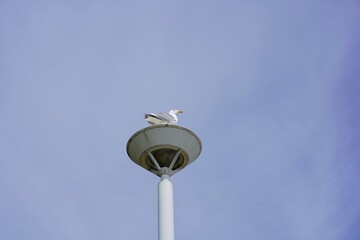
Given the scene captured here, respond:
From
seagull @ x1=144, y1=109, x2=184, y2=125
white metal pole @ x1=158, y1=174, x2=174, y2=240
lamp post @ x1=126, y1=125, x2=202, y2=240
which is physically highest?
seagull @ x1=144, y1=109, x2=184, y2=125

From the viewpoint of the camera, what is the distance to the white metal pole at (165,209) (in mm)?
11320

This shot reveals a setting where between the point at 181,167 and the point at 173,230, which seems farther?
the point at 181,167

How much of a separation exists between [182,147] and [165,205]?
1.36 meters

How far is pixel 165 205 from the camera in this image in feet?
38.8

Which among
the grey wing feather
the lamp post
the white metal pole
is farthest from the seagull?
the white metal pole

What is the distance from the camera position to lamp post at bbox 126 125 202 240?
484 inches

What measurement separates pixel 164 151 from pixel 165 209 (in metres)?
1.39

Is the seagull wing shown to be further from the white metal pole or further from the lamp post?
the white metal pole

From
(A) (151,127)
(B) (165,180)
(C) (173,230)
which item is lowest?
(C) (173,230)

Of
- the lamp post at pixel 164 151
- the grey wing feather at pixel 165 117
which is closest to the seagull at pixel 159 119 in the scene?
the grey wing feather at pixel 165 117

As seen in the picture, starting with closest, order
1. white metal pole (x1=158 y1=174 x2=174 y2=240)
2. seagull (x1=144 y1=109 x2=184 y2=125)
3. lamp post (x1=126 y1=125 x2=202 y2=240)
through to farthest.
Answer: white metal pole (x1=158 y1=174 x2=174 y2=240), lamp post (x1=126 y1=125 x2=202 y2=240), seagull (x1=144 y1=109 x2=184 y2=125)

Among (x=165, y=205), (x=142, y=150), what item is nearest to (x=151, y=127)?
(x=142, y=150)

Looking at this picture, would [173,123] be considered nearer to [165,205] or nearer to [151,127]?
[151,127]

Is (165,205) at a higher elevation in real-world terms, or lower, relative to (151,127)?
lower
